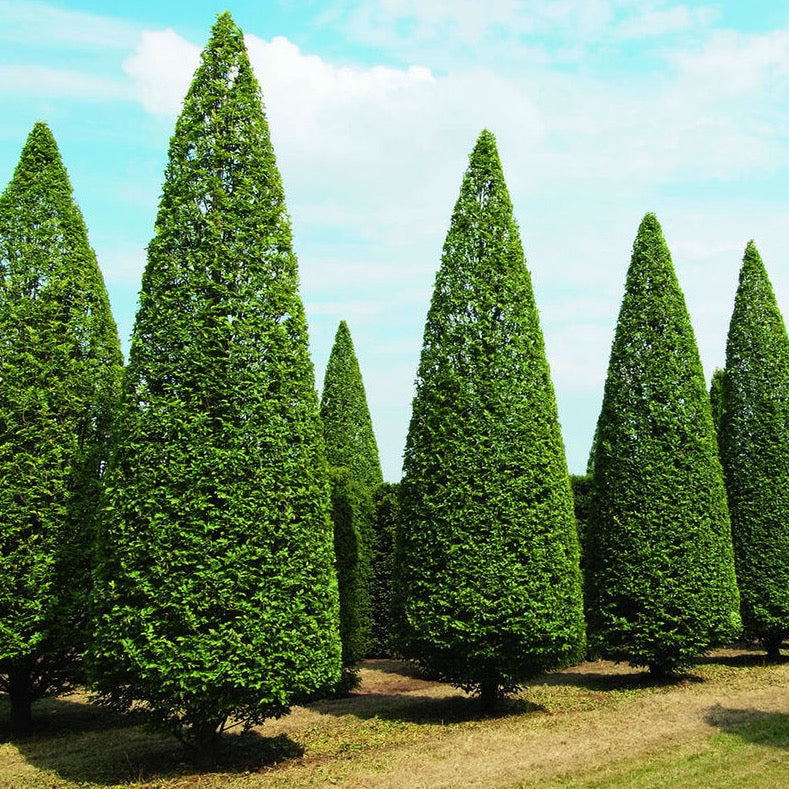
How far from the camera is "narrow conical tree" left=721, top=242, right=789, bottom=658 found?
16344 millimetres

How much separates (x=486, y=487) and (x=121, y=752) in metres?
6.02

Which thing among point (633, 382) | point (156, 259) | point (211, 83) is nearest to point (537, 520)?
point (633, 382)

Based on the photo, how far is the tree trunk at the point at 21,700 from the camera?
1161cm

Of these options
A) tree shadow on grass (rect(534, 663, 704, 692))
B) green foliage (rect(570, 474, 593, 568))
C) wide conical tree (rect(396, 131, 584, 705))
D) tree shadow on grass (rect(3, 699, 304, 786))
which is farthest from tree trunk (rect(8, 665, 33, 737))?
green foliage (rect(570, 474, 593, 568))

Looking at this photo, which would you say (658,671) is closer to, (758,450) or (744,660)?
(744,660)

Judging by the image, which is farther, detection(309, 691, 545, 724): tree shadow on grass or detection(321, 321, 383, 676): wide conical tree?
detection(321, 321, 383, 676): wide conical tree

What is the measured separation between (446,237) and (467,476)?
3.92 meters

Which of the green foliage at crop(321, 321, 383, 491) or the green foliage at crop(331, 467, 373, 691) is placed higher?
the green foliage at crop(321, 321, 383, 491)

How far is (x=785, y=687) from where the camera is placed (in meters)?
13.4

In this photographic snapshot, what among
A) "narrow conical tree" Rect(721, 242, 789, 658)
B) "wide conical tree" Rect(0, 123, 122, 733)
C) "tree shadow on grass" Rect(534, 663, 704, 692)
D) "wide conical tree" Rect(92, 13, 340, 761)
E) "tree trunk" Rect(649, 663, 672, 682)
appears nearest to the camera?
"wide conical tree" Rect(92, 13, 340, 761)

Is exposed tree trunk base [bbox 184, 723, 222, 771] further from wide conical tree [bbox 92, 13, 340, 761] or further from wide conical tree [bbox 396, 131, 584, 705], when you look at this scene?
wide conical tree [bbox 396, 131, 584, 705]

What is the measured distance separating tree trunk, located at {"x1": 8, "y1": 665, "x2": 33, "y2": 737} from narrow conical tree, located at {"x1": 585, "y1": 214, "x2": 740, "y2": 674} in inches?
383

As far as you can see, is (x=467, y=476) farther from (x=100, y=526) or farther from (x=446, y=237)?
(x=100, y=526)

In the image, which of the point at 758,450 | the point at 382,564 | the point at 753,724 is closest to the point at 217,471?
the point at 753,724
